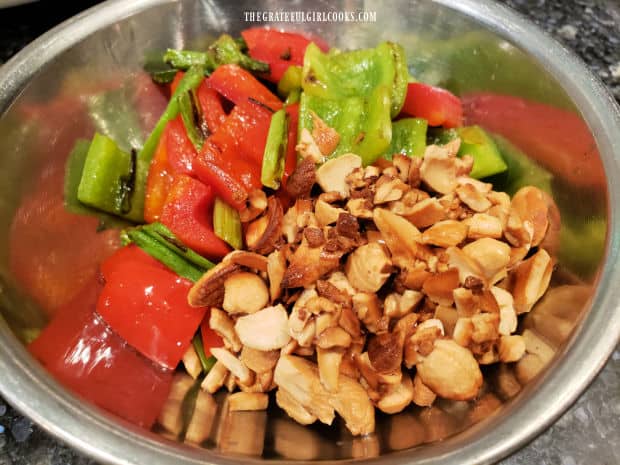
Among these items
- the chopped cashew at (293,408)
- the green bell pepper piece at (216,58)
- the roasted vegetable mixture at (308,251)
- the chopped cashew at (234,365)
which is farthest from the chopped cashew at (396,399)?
the green bell pepper piece at (216,58)

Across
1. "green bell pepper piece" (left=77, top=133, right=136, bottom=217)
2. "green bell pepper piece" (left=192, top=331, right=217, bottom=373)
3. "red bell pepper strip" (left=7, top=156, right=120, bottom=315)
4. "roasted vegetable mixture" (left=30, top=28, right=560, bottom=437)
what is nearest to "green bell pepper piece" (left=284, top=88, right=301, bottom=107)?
"roasted vegetable mixture" (left=30, top=28, right=560, bottom=437)

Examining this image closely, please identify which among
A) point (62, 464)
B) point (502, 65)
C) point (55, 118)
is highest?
point (502, 65)

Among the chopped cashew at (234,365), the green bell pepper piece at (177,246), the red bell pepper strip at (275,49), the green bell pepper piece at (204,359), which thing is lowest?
the green bell pepper piece at (204,359)

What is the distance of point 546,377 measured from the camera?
904mm

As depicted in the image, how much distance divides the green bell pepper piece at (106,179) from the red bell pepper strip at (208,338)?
36 cm

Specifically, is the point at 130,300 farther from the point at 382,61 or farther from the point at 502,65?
the point at 502,65

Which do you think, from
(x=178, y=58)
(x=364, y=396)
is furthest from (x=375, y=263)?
(x=178, y=58)

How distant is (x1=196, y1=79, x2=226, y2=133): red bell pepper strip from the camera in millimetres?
1392

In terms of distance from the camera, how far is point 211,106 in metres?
1.41

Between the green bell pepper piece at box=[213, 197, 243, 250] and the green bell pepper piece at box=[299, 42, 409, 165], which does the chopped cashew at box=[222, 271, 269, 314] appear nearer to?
the green bell pepper piece at box=[213, 197, 243, 250]

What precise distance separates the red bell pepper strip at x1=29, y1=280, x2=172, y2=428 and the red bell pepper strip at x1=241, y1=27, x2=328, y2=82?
73cm

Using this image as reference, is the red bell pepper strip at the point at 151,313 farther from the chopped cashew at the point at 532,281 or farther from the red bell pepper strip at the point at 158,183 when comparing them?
the chopped cashew at the point at 532,281

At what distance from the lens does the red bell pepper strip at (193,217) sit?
1.25 m

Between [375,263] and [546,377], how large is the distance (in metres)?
0.35
